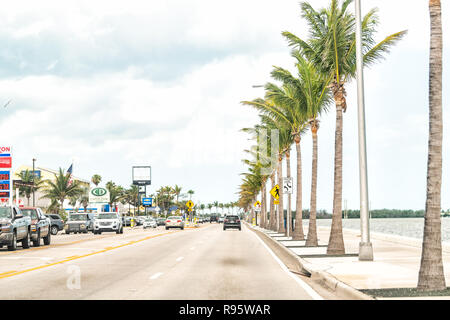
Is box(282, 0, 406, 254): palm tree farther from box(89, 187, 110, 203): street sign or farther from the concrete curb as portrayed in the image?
box(89, 187, 110, 203): street sign

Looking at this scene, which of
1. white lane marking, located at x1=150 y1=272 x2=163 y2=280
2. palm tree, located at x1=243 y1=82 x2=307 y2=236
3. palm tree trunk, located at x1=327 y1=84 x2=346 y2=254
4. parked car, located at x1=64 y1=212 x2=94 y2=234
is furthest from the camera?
parked car, located at x1=64 y1=212 x2=94 y2=234

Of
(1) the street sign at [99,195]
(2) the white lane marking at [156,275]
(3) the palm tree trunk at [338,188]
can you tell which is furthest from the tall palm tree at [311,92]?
(1) the street sign at [99,195]

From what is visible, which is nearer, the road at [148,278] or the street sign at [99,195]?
the road at [148,278]

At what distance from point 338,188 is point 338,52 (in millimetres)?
5334

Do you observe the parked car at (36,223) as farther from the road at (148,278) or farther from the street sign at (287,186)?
the street sign at (287,186)

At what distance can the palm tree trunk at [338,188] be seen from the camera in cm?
2330

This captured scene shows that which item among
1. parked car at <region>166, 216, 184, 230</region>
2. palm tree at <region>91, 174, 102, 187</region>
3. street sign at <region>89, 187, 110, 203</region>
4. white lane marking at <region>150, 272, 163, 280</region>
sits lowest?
parked car at <region>166, 216, 184, 230</region>

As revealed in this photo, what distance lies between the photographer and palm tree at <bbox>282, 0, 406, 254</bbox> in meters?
23.6

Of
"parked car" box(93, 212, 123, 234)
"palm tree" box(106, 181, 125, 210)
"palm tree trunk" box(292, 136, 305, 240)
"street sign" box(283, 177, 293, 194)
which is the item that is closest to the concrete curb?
"street sign" box(283, 177, 293, 194)

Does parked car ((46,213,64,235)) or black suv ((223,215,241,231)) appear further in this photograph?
black suv ((223,215,241,231))

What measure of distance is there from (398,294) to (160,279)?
5901 mm

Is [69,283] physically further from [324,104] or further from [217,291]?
[324,104]

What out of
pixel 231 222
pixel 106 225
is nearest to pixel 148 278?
pixel 106 225
